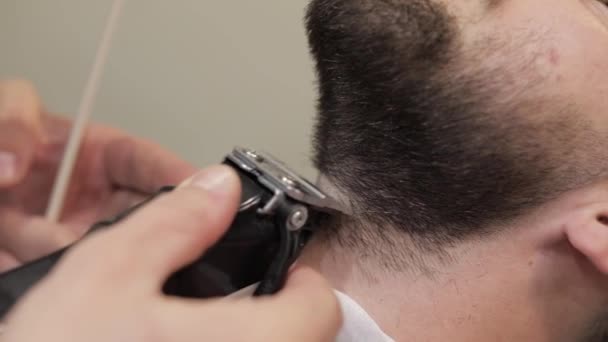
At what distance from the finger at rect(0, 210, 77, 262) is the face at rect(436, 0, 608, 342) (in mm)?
492

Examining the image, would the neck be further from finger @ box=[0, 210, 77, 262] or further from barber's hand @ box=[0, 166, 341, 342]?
finger @ box=[0, 210, 77, 262]

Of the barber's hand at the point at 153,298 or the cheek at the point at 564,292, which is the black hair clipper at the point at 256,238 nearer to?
the barber's hand at the point at 153,298

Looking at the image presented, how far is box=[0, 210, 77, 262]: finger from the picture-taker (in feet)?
2.43

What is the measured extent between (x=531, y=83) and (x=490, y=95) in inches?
1.8

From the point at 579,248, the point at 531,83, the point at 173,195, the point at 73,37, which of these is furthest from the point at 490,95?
the point at 73,37

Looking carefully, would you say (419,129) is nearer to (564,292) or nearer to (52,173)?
(564,292)

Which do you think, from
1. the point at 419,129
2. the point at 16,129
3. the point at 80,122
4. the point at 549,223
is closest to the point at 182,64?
the point at 80,122

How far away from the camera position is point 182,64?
106cm

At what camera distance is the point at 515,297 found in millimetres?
652

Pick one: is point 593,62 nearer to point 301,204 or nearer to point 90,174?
point 301,204

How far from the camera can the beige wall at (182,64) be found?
104cm

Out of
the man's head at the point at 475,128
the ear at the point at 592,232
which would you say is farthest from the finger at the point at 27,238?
the ear at the point at 592,232

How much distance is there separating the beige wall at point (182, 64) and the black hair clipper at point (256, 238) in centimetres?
45

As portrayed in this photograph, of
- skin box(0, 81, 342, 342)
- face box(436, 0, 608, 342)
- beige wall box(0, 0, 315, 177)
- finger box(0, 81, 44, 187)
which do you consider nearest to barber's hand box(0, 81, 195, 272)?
finger box(0, 81, 44, 187)
